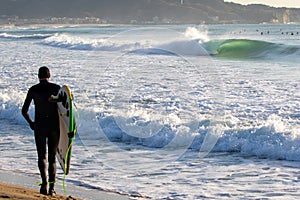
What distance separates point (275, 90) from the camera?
16.8 m

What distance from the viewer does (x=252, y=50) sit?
141 feet

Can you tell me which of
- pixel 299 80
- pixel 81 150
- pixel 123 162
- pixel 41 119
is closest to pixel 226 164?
pixel 123 162

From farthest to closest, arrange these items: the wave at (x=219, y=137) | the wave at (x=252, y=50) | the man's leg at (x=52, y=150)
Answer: the wave at (x=252, y=50), the wave at (x=219, y=137), the man's leg at (x=52, y=150)

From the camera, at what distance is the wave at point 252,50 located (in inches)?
1449

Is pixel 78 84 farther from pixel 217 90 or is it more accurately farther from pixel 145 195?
pixel 145 195

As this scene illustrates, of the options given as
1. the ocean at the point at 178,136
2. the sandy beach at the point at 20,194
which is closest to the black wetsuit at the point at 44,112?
the ocean at the point at 178,136

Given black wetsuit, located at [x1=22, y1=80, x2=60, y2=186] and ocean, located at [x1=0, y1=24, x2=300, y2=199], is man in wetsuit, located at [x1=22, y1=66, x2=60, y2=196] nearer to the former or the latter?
black wetsuit, located at [x1=22, y1=80, x2=60, y2=186]

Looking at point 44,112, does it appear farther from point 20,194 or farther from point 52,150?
point 20,194

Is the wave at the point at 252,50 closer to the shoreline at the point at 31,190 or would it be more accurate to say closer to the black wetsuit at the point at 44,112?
the shoreline at the point at 31,190

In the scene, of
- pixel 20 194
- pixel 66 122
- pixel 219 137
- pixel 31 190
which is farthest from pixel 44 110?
pixel 219 137

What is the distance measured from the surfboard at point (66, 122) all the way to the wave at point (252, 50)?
94.6ft

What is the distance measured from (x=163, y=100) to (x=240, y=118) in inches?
140

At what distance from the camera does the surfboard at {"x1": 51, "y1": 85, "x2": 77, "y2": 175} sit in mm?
6328

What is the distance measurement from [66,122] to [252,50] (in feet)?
124
